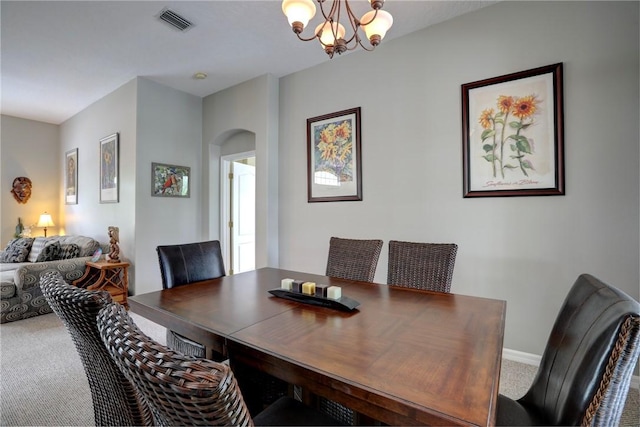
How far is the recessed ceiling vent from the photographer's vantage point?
104 inches

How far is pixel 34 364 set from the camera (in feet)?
7.96

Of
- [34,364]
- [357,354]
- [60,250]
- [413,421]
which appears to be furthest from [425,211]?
[60,250]

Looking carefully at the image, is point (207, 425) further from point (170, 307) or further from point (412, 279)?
point (412, 279)

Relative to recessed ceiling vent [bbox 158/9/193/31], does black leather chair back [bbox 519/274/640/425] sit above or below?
below

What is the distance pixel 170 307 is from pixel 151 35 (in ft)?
9.34

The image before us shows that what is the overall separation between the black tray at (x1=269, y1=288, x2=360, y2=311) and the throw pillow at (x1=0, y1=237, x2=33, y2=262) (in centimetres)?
482

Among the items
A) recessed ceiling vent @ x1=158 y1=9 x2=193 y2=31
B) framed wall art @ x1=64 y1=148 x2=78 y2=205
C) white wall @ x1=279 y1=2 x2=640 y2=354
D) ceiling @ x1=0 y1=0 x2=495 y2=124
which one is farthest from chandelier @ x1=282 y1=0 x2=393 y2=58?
framed wall art @ x1=64 y1=148 x2=78 y2=205

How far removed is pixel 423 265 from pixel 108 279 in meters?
3.91

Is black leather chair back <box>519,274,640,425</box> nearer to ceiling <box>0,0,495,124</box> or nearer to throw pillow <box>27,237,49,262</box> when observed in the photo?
ceiling <box>0,0,495,124</box>

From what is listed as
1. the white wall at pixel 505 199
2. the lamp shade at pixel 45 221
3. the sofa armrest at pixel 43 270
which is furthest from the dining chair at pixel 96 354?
the lamp shade at pixel 45 221

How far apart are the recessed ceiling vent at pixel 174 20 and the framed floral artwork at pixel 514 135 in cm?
258

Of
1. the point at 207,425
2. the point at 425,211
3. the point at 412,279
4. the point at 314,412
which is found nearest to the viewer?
the point at 207,425

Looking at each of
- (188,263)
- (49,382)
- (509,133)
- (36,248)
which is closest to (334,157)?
(509,133)

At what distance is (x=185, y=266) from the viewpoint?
6.91 ft
